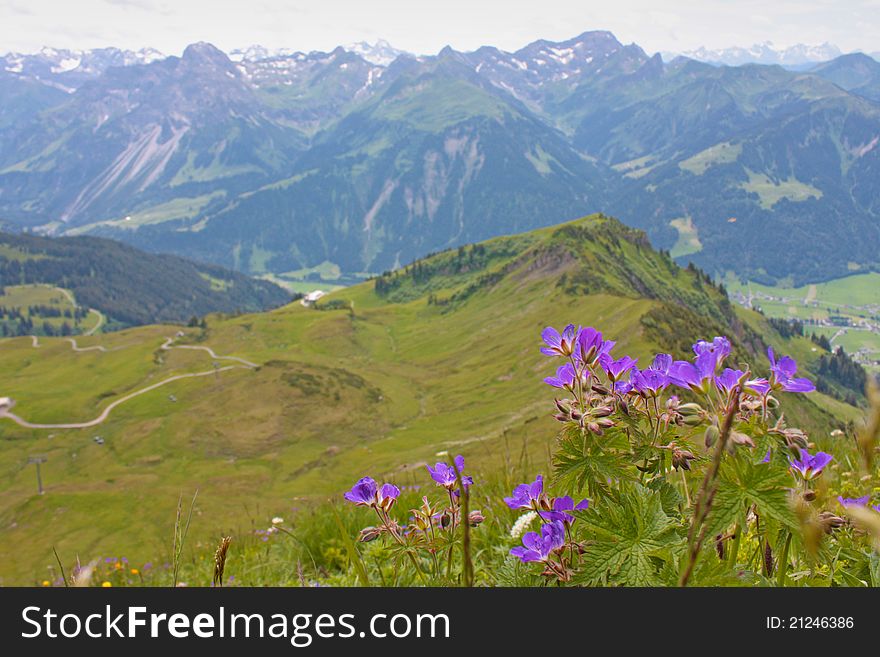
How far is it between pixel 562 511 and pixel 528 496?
0.27m

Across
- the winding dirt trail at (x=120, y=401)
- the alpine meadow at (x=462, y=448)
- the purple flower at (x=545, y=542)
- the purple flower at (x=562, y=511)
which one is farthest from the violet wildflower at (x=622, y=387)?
the winding dirt trail at (x=120, y=401)

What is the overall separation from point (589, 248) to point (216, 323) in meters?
118

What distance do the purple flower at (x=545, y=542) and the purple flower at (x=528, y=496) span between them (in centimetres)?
23

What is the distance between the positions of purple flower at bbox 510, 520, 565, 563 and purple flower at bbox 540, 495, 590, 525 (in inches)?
1.3

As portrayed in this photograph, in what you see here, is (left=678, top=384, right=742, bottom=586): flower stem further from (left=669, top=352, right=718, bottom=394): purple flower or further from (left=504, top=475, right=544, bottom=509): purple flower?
(left=504, top=475, right=544, bottom=509): purple flower

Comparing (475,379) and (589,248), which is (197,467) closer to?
(475,379)

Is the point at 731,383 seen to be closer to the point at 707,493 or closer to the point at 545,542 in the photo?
the point at 707,493

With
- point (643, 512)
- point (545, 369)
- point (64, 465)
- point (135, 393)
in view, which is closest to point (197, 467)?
point (64, 465)

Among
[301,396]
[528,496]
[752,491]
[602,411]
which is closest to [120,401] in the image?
[301,396]

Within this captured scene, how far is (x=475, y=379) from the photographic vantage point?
420 feet

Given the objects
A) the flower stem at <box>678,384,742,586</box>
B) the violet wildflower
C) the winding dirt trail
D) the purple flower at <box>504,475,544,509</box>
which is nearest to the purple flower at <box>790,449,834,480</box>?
the violet wildflower

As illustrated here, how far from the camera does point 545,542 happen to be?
319 cm

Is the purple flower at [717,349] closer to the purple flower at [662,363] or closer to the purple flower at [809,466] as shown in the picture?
the purple flower at [662,363]

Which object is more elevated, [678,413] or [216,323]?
[216,323]
